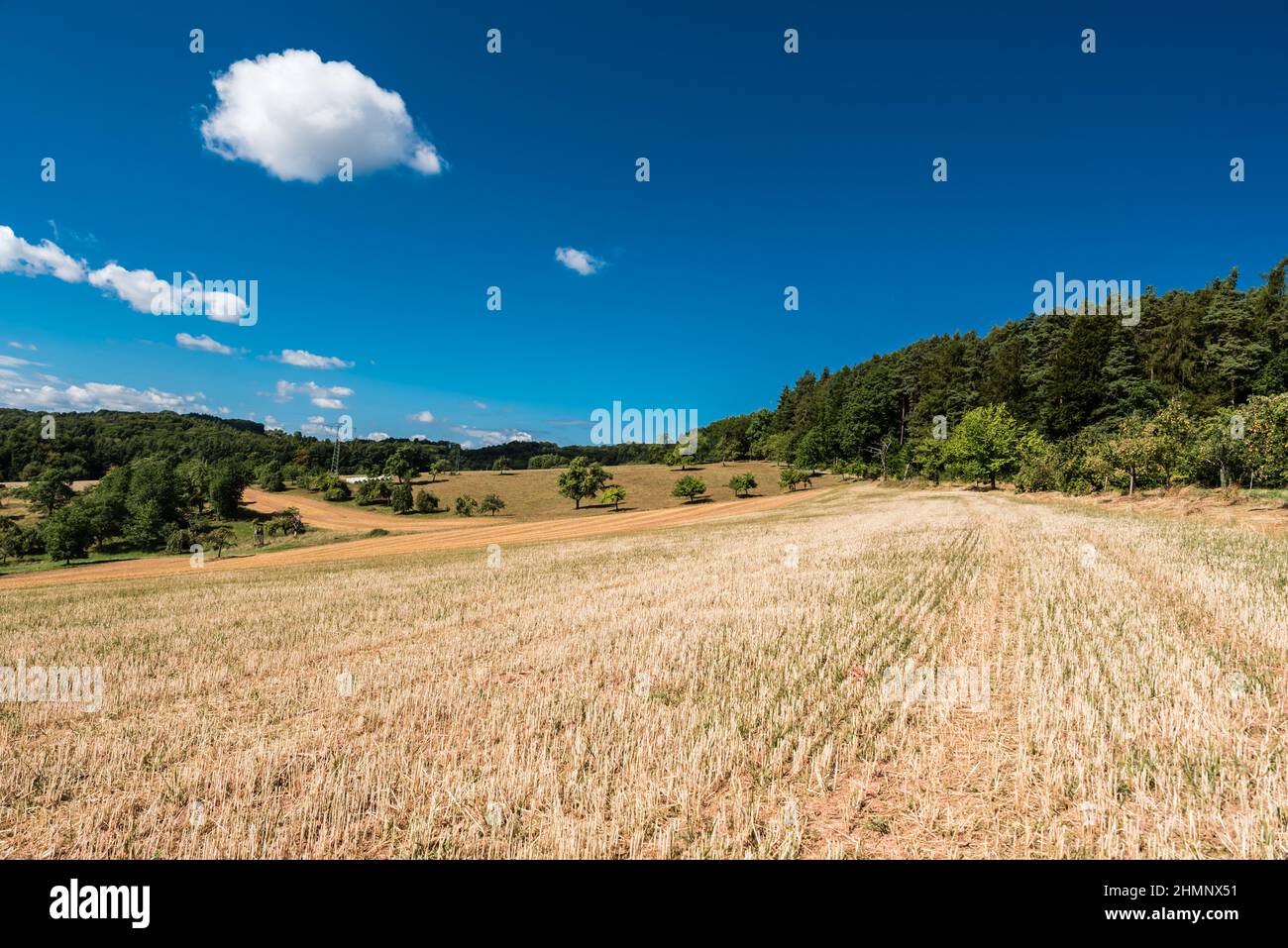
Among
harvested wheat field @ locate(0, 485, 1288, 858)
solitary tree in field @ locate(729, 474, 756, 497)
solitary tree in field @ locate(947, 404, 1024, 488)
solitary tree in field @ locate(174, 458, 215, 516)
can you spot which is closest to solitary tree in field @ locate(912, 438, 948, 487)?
solitary tree in field @ locate(947, 404, 1024, 488)

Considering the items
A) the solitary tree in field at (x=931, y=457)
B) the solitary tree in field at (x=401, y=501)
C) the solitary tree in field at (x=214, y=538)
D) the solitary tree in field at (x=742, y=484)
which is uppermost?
the solitary tree in field at (x=931, y=457)

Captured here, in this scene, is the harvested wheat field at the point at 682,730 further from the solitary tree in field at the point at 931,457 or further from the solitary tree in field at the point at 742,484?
the solitary tree in field at the point at 742,484

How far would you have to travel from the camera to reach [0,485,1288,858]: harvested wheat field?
4.52 m

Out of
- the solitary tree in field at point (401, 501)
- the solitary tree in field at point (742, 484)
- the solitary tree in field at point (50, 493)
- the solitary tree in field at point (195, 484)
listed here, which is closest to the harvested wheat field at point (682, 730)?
the solitary tree in field at point (742, 484)

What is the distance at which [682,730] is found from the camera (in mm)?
6398

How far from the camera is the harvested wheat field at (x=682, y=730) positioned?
14.8 feet

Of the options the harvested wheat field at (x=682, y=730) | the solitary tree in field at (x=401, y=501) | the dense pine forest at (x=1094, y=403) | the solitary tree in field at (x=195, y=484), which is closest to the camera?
the harvested wheat field at (x=682, y=730)

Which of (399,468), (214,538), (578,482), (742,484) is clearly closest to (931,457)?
(742,484)

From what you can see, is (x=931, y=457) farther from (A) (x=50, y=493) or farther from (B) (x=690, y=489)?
(A) (x=50, y=493)

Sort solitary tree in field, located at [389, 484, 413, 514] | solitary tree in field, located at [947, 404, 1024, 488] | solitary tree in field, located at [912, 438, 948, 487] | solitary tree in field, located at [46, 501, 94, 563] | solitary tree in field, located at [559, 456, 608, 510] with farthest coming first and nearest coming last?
solitary tree in field, located at [389, 484, 413, 514] < solitary tree in field, located at [559, 456, 608, 510] < solitary tree in field, located at [912, 438, 948, 487] < solitary tree in field, located at [46, 501, 94, 563] < solitary tree in field, located at [947, 404, 1024, 488]

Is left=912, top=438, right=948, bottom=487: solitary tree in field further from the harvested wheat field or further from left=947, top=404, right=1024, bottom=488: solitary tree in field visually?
the harvested wheat field

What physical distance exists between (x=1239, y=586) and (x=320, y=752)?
2031 cm

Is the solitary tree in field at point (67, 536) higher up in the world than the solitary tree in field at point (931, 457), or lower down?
lower down
